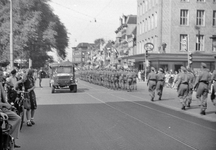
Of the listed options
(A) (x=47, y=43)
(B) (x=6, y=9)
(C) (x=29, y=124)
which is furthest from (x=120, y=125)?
(A) (x=47, y=43)

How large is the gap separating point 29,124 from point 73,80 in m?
15.7

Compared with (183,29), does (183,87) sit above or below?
below

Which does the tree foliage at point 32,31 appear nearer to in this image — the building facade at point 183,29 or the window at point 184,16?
the building facade at point 183,29

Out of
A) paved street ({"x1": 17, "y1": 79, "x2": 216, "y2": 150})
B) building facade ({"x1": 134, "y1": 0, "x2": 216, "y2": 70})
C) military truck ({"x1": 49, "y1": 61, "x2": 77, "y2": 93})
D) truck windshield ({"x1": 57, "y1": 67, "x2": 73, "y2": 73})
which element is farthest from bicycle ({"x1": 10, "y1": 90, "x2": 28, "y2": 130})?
building facade ({"x1": 134, "y1": 0, "x2": 216, "y2": 70})

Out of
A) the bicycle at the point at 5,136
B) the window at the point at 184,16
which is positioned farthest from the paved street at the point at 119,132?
the window at the point at 184,16

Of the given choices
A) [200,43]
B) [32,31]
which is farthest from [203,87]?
[200,43]

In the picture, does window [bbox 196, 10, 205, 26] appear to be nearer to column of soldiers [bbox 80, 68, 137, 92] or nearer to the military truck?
column of soldiers [bbox 80, 68, 137, 92]

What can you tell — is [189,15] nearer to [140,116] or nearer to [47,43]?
[47,43]

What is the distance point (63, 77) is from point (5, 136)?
20159 millimetres

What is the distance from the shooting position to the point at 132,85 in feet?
89.7

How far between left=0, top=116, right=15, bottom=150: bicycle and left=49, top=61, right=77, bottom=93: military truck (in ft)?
64.4

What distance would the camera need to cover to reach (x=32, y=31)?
4494cm

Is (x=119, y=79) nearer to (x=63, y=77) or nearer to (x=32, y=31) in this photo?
(x=63, y=77)

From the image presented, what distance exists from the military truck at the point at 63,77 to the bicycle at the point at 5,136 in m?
19.6
